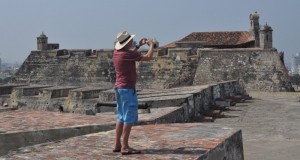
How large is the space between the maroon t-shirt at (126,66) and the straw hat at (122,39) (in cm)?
6

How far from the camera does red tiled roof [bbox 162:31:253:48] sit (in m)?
Answer: 24.8

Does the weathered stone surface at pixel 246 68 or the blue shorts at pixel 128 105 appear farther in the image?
the weathered stone surface at pixel 246 68

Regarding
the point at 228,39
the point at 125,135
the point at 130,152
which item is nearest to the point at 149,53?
the point at 125,135

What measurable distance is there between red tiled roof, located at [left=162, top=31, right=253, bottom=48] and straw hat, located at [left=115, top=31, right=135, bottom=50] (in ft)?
65.4

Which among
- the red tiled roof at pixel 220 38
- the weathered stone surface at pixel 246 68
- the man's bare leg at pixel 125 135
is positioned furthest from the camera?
the red tiled roof at pixel 220 38

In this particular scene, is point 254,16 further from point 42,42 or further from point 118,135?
point 118,135

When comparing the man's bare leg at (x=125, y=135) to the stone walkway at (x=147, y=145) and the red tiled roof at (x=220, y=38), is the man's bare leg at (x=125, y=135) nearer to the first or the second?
the stone walkway at (x=147, y=145)

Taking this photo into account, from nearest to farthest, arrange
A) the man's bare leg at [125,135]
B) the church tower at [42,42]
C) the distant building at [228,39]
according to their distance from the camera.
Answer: the man's bare leg at [125,135] → the church tower at [42,42] → the distant building at [228,39]

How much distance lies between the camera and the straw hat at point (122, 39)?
447 centimetres

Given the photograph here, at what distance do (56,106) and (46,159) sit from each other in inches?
400

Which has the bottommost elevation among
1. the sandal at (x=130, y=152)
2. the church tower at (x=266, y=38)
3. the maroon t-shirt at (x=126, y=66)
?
the sandal at (x=130, y=152)

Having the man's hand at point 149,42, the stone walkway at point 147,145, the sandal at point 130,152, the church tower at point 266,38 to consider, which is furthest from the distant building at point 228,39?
the sandal at point 130,152

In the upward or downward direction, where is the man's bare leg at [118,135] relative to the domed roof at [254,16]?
downward

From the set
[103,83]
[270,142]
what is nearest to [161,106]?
[270,142]
